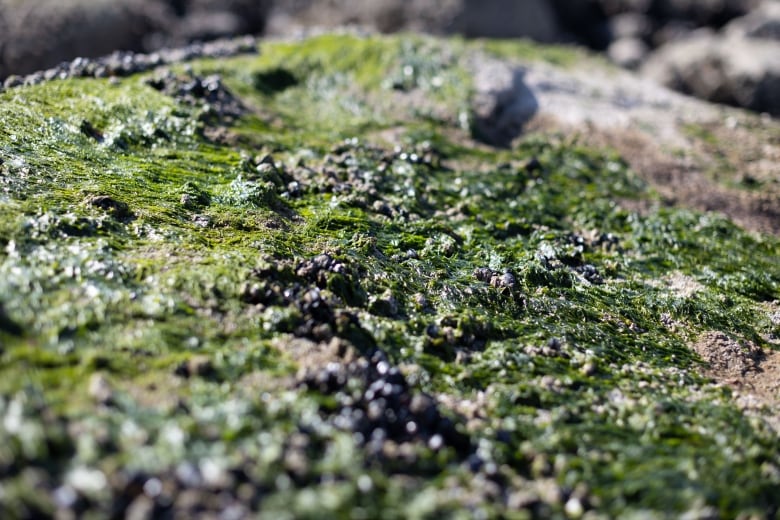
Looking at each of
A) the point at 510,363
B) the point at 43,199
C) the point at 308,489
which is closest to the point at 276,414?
the point at 308,489

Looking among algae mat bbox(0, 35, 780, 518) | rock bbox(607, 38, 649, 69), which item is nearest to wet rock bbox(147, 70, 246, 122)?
algae mat bbox(0, 35, 780, 518)

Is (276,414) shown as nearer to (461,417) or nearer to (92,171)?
(461,417)

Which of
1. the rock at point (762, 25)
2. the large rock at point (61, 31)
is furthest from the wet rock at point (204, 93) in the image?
the rock at point (762, 25)

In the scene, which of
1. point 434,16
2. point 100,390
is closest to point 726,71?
point 434,16

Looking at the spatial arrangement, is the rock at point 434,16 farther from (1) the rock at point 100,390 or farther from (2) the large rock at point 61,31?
(1) the rock at point 100,390

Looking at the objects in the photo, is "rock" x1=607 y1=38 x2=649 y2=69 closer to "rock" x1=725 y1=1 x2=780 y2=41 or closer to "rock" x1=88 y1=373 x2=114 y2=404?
"rock" x1=725 y1=1 x2=780 y2=41

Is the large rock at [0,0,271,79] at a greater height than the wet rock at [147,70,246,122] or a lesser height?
lesser
